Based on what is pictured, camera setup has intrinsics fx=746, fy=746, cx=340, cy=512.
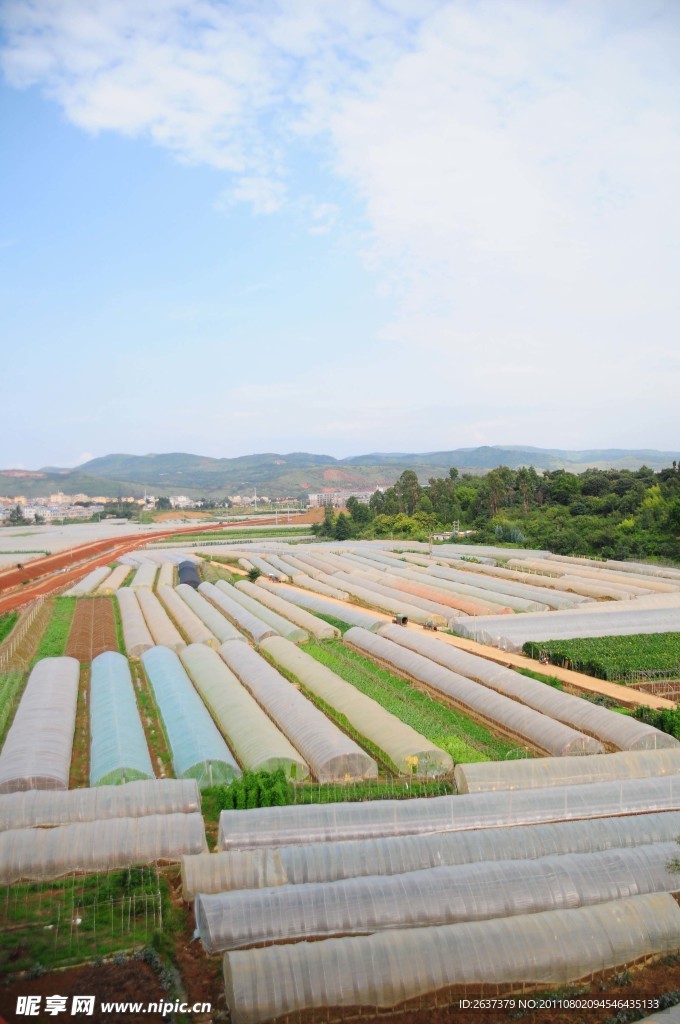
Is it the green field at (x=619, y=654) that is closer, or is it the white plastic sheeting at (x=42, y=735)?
the white plastic sheeting at (x=42, y=735)

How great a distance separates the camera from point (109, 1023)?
27.8ft

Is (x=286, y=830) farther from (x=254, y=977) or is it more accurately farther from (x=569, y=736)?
(x=569, y=736)

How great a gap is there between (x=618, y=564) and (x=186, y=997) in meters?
40.1

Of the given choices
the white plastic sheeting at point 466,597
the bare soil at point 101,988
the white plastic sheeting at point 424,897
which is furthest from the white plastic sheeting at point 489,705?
the bare soil at point 101,988

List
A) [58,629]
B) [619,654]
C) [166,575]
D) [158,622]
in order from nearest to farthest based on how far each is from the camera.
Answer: [619,654] < [158,622] < [58,629] < [166,575]

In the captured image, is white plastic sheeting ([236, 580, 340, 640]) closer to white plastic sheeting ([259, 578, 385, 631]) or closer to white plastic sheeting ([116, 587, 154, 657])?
white plastic sheeting ([259, 578, 385, 631])

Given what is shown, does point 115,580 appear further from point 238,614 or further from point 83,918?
point 83,918

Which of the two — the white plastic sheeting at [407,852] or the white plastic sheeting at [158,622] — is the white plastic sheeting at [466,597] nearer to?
the white plastic sheeting at [158,622]

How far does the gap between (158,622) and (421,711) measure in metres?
14.1

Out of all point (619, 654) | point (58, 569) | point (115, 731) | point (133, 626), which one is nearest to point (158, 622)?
point (133, 626)

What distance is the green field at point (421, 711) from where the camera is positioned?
16.8m

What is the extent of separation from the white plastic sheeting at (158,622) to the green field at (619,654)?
1255cm

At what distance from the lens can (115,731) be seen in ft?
54.7

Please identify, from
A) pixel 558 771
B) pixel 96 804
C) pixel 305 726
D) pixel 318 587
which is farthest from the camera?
pixel 318 587
